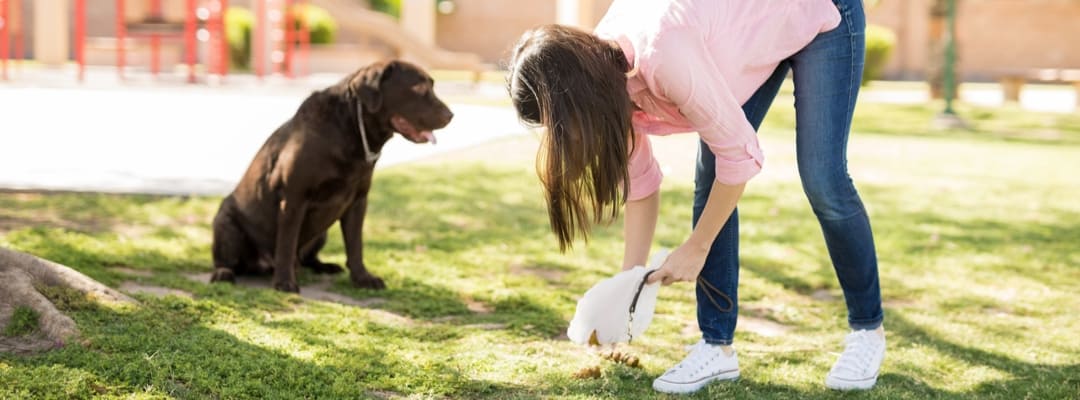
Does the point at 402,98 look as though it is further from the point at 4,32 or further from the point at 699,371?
the point at 4,32

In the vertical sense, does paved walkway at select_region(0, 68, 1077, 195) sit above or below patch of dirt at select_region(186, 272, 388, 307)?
below

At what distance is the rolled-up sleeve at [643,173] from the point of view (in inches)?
131

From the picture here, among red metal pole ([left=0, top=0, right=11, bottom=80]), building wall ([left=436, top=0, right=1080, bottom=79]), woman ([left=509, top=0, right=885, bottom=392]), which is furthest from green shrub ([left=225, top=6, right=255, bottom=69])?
woman ([left=509, top=0, right=885, bottom=392])

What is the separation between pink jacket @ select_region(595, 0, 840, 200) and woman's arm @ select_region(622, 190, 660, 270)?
12.7 inches

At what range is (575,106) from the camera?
2.70 metres

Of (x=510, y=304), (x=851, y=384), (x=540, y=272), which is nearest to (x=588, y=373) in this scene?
(x=851, y=384)

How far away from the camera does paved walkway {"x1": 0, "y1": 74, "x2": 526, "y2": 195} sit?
7469mm

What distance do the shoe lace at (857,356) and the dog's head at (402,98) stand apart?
6.39 ft

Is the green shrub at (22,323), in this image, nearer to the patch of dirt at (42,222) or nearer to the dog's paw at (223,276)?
the dog's paw at (223,276)

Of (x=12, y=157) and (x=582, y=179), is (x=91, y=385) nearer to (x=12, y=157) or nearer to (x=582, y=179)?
(x=582, y=179)

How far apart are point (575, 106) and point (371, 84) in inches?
81.4

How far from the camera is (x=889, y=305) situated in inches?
185

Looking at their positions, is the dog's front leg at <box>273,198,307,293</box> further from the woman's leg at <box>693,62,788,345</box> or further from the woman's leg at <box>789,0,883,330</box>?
the woman's leg at <box>789,0,883,330</box>

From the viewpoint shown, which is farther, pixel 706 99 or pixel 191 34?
pixel 191 34
